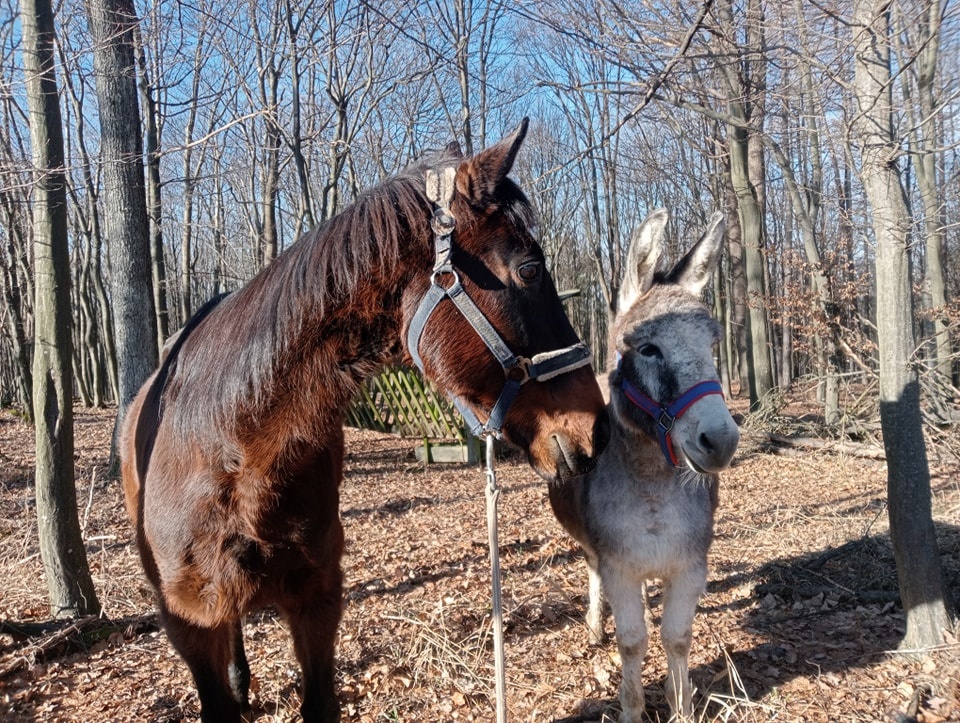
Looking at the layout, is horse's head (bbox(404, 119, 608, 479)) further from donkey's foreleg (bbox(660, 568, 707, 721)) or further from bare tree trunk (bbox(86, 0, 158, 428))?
bare tree trunk (bbox(86, 0, 158, 428))

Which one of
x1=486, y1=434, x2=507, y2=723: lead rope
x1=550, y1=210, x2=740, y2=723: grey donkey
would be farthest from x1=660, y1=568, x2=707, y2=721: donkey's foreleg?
x1=486, y1=434, x2=507, y2=723: lead rope

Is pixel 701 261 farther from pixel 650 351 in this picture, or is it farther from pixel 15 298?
pixel 15 298

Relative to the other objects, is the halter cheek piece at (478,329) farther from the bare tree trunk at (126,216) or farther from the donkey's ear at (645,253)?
the bare tree trunk at (126,216)

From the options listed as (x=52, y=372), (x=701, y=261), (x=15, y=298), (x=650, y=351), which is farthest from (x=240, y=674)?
(x=15, y=298)

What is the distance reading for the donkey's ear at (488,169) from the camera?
1933 mm

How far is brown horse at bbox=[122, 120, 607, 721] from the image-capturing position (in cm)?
196

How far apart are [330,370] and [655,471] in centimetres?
184

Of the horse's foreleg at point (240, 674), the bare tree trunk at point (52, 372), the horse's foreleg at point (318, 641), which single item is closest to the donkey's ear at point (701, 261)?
the horse's foreleg at point (318, 641)

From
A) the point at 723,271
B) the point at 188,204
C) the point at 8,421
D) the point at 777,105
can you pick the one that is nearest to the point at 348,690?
the point at 777,105

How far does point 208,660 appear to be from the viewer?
264cm

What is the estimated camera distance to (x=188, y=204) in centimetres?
1980

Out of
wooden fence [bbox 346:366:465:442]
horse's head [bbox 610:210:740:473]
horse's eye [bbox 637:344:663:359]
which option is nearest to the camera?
horse's head [bbox 610:210:740:473]

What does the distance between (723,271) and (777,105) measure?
18617 millimetres

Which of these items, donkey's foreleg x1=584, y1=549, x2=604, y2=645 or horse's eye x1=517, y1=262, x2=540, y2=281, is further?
donkey's foreleg x1=584, y1=549, x2=604, y2=645
